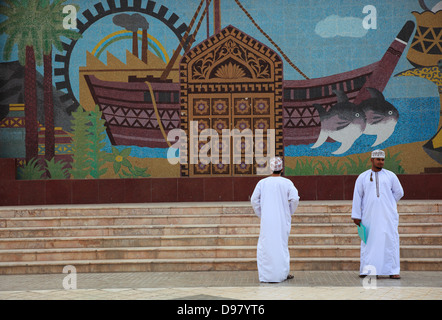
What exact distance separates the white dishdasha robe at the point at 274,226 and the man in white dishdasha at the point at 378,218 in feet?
2.86

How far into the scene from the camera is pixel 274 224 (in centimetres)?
722

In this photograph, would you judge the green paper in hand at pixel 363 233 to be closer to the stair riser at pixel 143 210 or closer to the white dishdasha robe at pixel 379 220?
the white dishdasha robe at pixel 379 220

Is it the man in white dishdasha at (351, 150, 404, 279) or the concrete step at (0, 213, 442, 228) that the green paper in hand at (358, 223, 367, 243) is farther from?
the concrete step at (0, 213, 442, 228)

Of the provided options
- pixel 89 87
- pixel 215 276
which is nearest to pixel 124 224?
pixel 215 276

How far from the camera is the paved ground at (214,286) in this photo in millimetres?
5785

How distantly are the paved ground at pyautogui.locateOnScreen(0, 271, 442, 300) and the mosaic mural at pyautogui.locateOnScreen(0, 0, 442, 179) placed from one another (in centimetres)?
460

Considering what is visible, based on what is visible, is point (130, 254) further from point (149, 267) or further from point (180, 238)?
point (180, 238)

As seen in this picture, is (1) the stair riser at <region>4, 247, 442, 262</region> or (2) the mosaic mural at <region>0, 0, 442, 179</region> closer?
(1) the stair riser at <region>4, 247, 442, 262</region>

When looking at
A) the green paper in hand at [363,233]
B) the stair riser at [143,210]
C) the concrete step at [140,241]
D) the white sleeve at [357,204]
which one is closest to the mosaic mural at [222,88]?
the stair riser at [143,210]

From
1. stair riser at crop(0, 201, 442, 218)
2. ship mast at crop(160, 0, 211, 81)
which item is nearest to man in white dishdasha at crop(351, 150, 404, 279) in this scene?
stair riser at crop(0, 201, 442, 218)

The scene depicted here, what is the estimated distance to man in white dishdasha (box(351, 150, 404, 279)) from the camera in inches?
283

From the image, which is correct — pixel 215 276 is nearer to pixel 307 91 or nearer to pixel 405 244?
pixel 405 244

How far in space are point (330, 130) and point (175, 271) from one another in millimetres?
5293

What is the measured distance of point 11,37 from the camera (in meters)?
12.3
